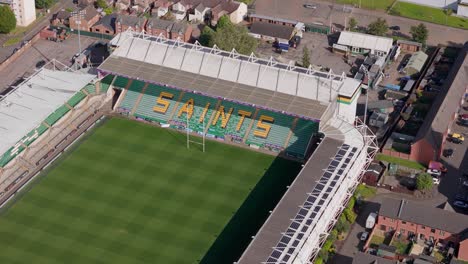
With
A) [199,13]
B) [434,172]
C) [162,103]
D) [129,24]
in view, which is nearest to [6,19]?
[129,24]

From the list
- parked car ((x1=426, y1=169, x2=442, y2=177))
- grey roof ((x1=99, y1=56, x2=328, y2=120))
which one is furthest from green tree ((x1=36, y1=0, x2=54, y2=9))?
parked car ((x1=426, y1=169, x2=442, y2=177))

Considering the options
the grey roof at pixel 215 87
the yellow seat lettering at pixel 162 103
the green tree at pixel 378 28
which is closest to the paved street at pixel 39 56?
the grey roof at pixel 215 87

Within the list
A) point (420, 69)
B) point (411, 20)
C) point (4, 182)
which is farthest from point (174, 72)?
point (411, 20)

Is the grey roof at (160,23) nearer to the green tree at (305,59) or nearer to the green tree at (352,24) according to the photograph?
the green tree at (305,59)

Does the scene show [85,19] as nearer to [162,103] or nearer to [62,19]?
[62,19]

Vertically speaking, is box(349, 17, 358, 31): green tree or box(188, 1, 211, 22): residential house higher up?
box(349, 17, 358, 31): green tree

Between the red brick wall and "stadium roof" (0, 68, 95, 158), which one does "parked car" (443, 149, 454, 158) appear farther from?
"stadium roof" (0, 68, 95, 158)
